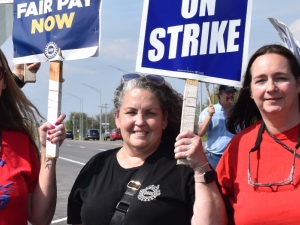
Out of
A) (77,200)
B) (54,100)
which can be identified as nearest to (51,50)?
(54,100)

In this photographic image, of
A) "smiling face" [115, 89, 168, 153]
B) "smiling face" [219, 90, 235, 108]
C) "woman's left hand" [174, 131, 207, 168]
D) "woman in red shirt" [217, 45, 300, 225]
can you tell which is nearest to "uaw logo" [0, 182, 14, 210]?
"smiling face" [115, 89, 168, 153]

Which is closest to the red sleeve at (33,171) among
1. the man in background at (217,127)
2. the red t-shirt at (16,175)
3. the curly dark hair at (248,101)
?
the red t-shirt at (16,175)

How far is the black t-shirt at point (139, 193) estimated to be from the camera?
2.83 m

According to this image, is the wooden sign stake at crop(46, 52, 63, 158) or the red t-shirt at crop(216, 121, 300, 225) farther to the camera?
the wooden sign stake at crop(46, 52, 63, 158)

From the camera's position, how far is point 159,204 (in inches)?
112

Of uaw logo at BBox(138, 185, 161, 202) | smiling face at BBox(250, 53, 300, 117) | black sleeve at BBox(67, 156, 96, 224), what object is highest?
smiling face at BBox(250, 53, 300, 117)

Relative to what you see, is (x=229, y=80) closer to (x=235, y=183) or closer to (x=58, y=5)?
(x=235, y=183)

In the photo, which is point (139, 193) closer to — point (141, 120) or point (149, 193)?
point (149, 193)

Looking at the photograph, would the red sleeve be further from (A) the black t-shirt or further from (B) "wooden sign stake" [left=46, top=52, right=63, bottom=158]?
(A) the black t-shirt

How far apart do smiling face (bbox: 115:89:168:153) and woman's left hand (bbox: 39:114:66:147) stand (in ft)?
1.25

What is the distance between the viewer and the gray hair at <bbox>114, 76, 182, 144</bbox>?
317 cm

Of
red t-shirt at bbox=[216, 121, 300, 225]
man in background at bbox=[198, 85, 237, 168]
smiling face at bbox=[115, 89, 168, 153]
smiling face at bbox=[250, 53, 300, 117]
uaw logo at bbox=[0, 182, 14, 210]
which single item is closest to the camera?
red t-shirt at bbox=[216, 121, 300, 225]

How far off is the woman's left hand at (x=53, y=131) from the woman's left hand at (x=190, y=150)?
83 centimetres

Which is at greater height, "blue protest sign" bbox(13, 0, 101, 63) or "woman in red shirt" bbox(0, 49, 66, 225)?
"blue protest sign" bbox(13, 0, 101, 63)
